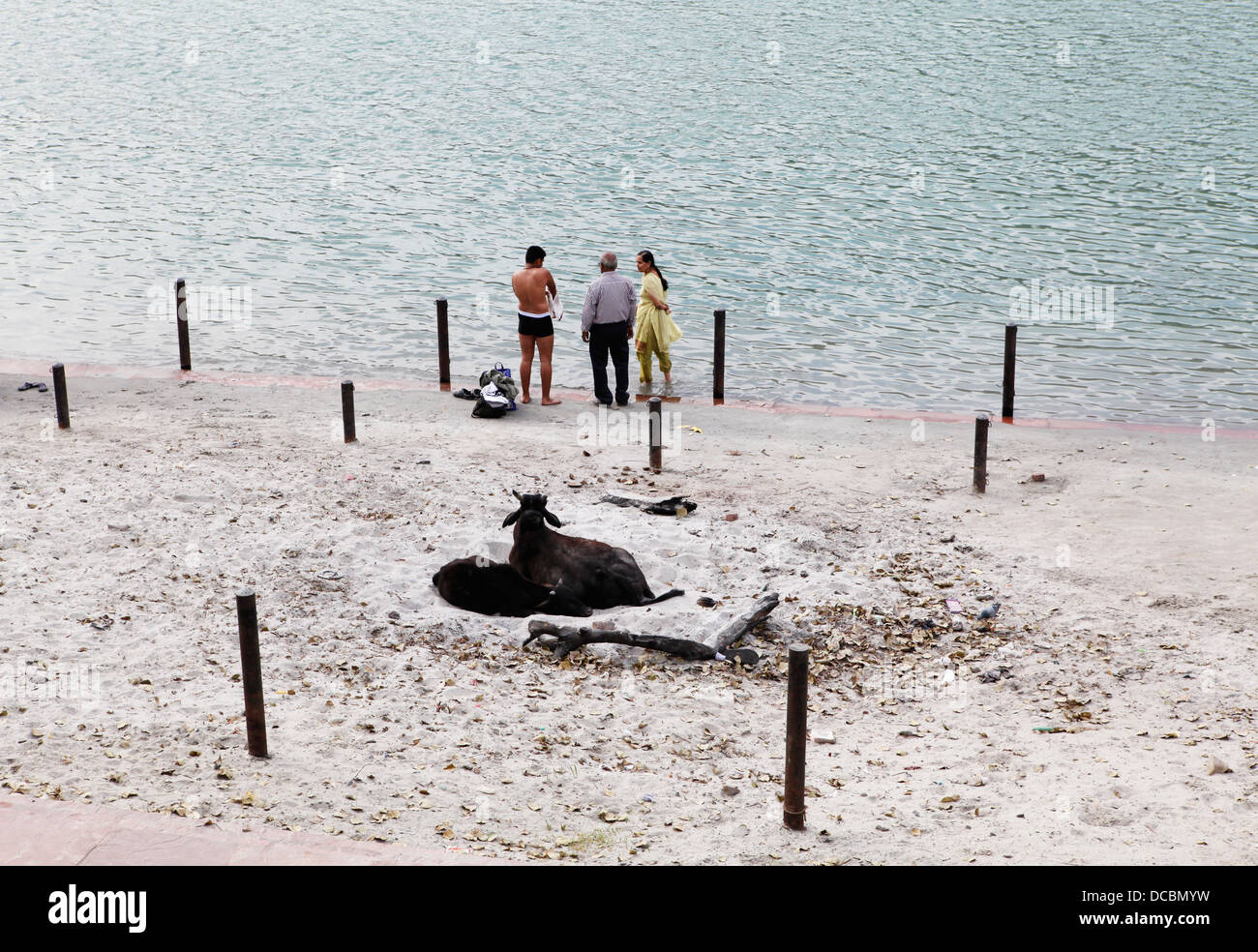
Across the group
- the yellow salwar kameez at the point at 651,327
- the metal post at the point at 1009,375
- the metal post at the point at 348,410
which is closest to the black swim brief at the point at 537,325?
the yellow salwar kameez at the point at 651,327

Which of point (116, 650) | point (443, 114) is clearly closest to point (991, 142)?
point (443, 114)

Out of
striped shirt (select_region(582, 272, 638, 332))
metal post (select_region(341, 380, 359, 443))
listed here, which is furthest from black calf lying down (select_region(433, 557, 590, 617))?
striped shirt (select_region(582, 272, 638, 332))

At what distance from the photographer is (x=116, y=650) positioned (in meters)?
7.86

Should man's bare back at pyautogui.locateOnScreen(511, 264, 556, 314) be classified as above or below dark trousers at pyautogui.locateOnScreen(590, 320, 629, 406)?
above

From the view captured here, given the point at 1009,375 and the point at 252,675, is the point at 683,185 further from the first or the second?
the point at 252,675

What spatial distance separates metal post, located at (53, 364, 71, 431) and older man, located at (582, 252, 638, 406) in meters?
5.39

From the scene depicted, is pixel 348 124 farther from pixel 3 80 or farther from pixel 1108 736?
pixel 1108 736

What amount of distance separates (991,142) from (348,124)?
18.2 metres

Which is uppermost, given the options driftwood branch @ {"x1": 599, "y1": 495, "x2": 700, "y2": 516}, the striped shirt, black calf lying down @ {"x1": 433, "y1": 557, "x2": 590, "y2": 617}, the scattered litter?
the striped shirt

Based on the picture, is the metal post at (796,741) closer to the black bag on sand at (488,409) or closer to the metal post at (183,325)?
the black bag on sand at (488,409)

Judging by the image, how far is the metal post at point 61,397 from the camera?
12.1m

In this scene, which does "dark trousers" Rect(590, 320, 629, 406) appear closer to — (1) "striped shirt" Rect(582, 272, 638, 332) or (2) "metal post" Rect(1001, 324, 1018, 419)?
(1) "striped shirt" Rect(582, 272, 638, 332)

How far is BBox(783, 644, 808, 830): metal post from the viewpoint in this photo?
604cm

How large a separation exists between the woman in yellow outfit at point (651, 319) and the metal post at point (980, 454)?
196 inches
